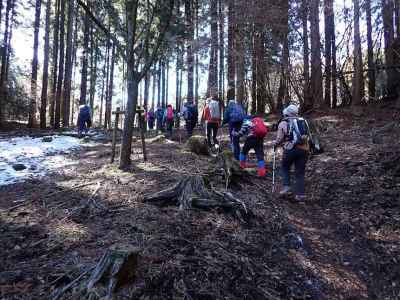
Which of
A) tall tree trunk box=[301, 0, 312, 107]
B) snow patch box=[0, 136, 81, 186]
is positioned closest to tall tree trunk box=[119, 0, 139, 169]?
snow patch box=[0, 136, 81, 186]

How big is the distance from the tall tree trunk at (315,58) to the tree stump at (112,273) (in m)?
12.9

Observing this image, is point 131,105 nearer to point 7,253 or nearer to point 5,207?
point 5,207

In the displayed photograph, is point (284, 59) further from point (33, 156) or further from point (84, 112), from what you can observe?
point (33, 156)

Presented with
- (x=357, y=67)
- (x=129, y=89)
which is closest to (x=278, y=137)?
(x=129, y=89)

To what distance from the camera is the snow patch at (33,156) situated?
779 cm

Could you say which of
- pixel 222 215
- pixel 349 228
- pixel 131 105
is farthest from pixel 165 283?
pixel 131 105

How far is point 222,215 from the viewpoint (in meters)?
4.34

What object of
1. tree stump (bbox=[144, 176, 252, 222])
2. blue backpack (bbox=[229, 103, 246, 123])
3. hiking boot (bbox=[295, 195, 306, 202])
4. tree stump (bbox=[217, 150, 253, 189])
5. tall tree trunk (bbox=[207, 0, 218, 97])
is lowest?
hiking boot (bbox=[295, 195, 306, 202])

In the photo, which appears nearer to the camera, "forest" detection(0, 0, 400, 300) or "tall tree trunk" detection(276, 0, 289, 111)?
"forest" detection(0, 0, 400, 300)

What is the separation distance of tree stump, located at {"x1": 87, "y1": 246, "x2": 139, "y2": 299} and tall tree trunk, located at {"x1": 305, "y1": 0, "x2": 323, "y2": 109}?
12.9m

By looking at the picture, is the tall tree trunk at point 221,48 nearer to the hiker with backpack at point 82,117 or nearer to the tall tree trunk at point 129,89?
the hiker with backpack at point 82,117

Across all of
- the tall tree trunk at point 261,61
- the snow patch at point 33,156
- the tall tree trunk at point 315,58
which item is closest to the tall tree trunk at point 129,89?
the snow patch at point 33,156

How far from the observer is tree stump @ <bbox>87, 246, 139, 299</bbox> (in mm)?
2469

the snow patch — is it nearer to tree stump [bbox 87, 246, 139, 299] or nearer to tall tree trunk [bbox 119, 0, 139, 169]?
tall tree trunk [bbox 119, 0, 139, 169]
